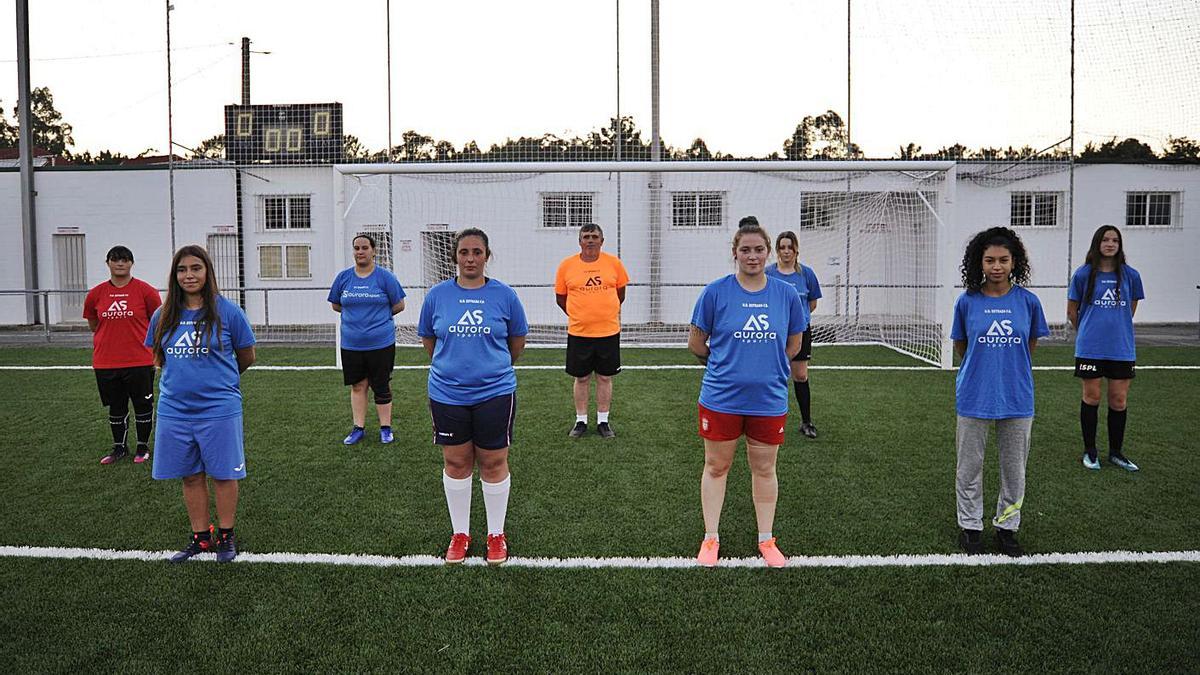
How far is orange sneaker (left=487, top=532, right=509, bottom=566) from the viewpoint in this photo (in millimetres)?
4113

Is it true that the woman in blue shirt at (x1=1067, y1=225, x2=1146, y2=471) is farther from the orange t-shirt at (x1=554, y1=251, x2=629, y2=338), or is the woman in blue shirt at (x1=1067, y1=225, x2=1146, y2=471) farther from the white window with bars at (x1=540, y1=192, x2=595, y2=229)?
the white window with bars at (x1=540, y1=192, x2=595, y2=229)

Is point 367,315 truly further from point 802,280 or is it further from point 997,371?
point 997,371

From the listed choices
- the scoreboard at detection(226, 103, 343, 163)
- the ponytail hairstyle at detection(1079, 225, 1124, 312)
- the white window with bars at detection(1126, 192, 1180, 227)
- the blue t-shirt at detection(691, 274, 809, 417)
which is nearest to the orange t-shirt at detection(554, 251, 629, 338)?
the blue t-shirt at detection(691, 274, 809, 417)

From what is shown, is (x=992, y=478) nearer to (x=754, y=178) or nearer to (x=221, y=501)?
(x=221, y=501)

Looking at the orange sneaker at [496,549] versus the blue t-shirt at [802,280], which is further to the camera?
the blue t-shirt at [802,280]

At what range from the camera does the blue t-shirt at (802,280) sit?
6.84 m

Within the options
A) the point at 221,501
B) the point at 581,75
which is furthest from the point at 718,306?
the point at 581,75

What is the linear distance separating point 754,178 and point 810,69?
3182mm

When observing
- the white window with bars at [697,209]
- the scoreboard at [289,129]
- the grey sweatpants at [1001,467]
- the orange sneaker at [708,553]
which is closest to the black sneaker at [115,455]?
the orange sneaker at [708,553]

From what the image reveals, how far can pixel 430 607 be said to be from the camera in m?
3.60

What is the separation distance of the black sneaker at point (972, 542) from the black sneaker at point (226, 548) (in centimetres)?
407

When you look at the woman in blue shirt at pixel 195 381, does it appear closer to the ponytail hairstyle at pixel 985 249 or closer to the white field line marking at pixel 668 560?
the white field line marking at pixel 668 560

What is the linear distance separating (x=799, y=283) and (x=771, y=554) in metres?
3.34

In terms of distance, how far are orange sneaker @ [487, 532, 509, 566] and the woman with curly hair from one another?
2.57 m
